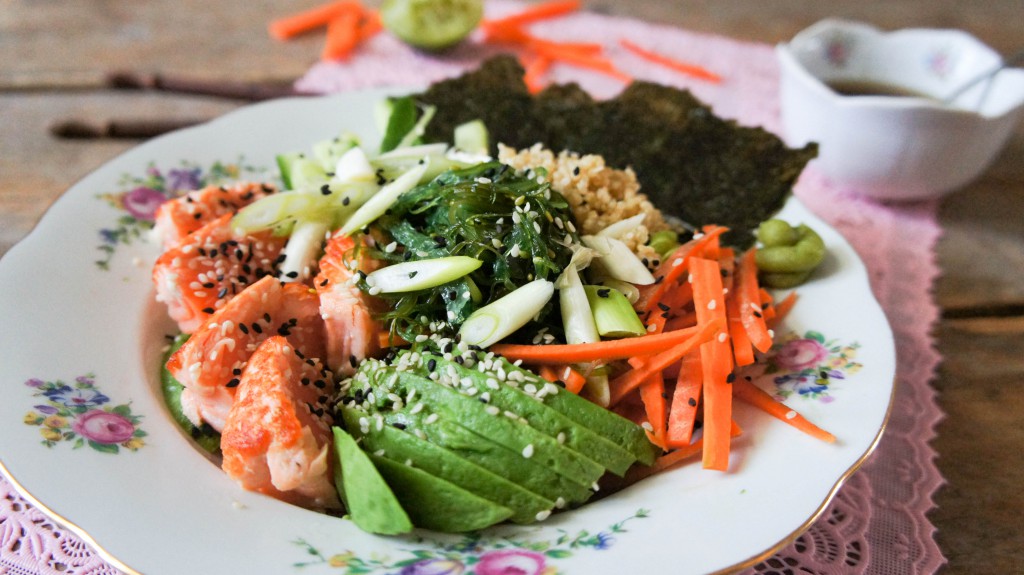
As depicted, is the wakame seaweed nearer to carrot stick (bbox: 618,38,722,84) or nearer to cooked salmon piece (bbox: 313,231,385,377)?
cooked salmon piece (bbox: 313,231,385,377)

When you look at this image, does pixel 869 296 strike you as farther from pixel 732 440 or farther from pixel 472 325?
pixel 472 325

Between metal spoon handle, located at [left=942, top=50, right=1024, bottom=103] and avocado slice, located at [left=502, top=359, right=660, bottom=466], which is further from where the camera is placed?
metal spoon handle, located at [left=942, top=50, right=1024, bottom=103]

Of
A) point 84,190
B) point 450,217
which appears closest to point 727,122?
point 450,217

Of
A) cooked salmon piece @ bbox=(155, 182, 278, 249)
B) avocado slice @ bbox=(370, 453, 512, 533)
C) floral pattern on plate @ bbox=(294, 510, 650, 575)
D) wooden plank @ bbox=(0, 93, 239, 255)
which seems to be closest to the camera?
floral pattern on plate @ bbox=(294, 510, 650, 575)

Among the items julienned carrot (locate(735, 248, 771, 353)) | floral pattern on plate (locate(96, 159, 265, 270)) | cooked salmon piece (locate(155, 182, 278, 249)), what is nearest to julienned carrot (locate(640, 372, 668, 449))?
julienned carrot (locate(735, 248, 771, 353))

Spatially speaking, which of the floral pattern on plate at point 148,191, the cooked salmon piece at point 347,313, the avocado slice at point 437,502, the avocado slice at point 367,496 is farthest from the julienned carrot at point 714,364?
the floral pattern on plate at point 148,191

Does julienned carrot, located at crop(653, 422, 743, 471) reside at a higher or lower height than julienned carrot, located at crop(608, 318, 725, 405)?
lower

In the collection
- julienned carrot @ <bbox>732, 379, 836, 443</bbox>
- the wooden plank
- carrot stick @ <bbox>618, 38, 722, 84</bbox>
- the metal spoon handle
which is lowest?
the wooden plank

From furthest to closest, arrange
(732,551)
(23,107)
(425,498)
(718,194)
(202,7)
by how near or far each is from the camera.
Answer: (202,7) → (23,107) → (718,194) → (425,498) → (732,551)

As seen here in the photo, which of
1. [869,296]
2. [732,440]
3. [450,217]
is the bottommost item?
[732,440]
